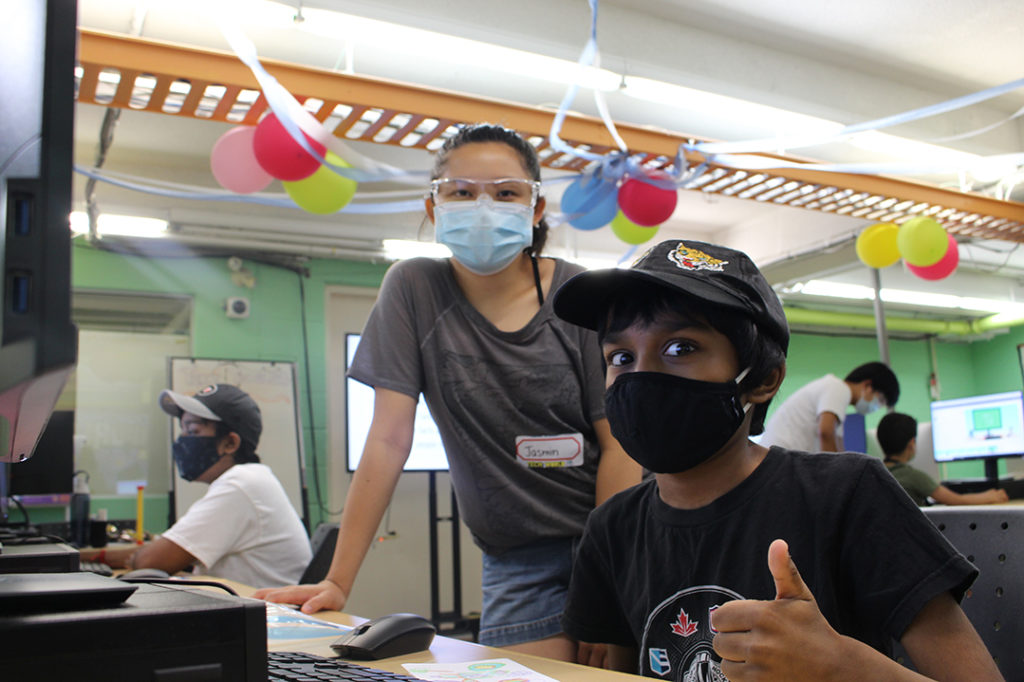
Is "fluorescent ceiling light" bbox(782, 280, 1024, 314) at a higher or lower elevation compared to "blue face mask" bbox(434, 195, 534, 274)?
higher

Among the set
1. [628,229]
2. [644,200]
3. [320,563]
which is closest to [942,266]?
[628,229]

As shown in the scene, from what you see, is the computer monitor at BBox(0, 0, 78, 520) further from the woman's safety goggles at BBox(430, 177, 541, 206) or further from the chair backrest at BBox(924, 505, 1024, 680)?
the woman's safety goggles at BBox(430, 177, 541, 206)

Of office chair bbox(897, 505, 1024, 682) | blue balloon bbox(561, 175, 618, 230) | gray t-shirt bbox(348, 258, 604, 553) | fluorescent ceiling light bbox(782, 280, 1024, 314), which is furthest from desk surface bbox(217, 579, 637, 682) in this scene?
fluorescent ceiling light bbox(782, 280, 1024, 314)

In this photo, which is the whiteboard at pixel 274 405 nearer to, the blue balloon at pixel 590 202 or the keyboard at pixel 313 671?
the blue balloon at pixel 590 202

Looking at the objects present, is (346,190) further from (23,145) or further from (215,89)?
(23,145)

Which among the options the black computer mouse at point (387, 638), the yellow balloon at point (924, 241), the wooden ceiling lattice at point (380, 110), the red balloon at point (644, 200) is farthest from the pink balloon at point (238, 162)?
the yellow balloon at point (924, 241)

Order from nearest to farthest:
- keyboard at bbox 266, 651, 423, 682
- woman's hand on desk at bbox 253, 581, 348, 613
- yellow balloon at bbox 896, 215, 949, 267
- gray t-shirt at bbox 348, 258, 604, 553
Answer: keyboard at bbox 266, 651, 423, 682 < woman's hand on desk at bbox 253, 581, 348, 613 < gray t-shirt at bbox 348, 258, 604, 553 < yellow balloon at bbox 896, 215, 949, 267

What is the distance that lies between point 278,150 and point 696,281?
2.23 m

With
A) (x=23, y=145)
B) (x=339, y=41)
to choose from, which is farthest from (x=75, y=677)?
(x=339, y=41)

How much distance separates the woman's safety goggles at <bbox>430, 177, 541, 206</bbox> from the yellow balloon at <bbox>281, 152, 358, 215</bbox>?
1632 mm

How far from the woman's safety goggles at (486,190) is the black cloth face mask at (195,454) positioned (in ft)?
6.14

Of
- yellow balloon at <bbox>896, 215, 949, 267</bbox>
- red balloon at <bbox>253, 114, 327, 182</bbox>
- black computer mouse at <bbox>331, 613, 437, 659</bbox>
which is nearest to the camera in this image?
black computer mouse at <bbox>331, 613, 437, 659</bbox>

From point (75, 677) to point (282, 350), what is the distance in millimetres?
5988

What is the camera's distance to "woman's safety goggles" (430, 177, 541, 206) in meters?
1.61
